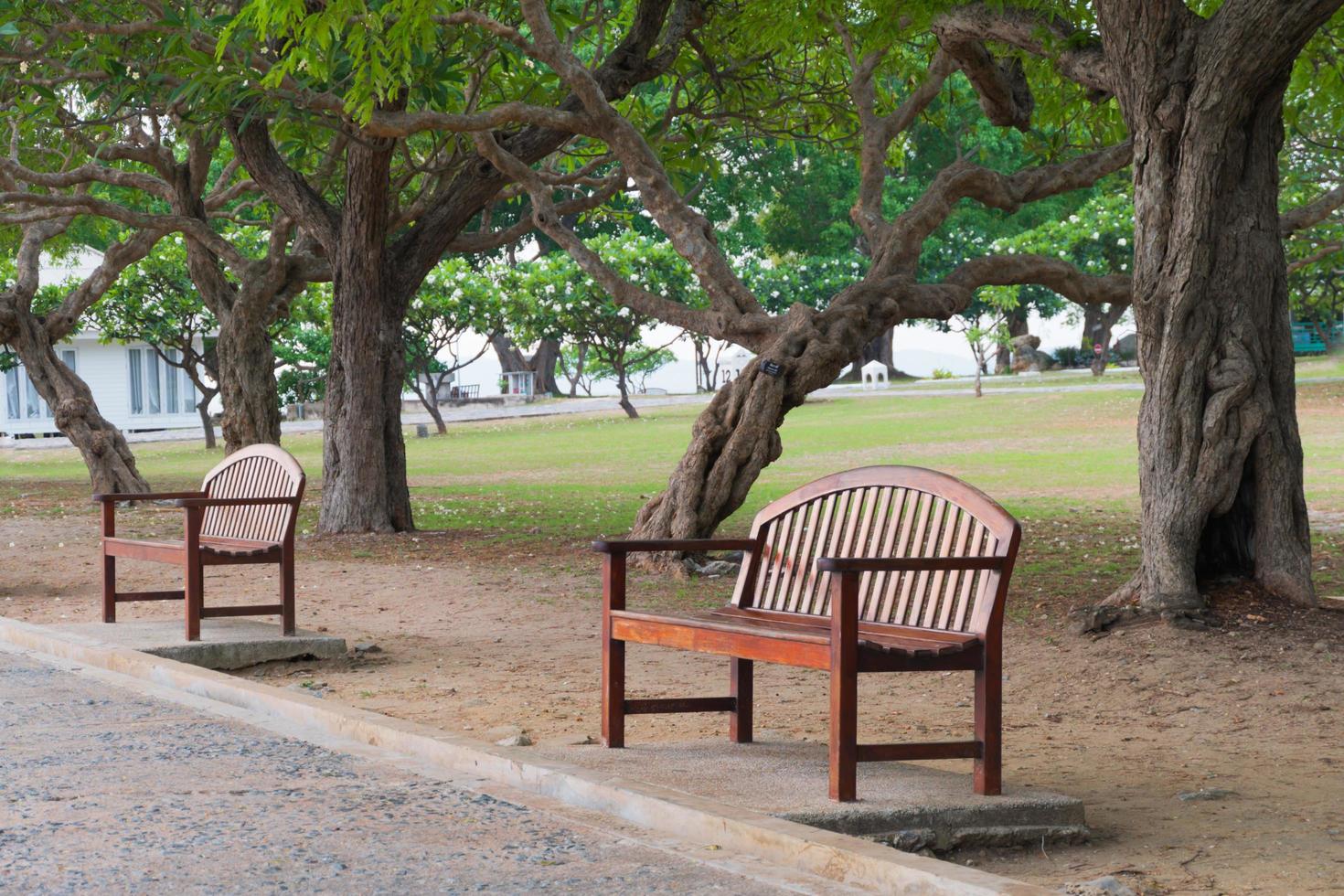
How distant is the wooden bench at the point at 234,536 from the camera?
8.78 metres

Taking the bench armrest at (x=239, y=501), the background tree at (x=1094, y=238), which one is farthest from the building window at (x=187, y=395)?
the bench armrest at (x=239, y=501)

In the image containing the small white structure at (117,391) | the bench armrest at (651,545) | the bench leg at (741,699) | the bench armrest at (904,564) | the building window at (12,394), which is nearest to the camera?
the bench armrest at (904,564)

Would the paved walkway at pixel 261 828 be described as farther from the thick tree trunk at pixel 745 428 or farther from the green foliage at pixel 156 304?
the green foliage at pixel 156 304

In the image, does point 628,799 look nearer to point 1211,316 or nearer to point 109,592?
point 109,592

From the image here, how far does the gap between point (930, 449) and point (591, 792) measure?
2411 cm

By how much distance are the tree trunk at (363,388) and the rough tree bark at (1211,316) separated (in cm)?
905

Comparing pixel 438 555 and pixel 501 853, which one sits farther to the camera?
pixel 438 555

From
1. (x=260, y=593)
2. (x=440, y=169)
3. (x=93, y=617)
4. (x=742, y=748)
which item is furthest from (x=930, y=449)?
(x=742, y=748)

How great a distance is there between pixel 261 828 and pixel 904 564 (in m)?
2.24

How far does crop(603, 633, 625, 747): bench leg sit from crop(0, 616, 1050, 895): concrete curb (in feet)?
1.26

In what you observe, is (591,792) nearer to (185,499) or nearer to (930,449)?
(185,499)

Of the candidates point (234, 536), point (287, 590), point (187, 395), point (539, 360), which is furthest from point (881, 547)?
point (539, 360)

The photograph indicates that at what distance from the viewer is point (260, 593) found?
12055 millimetres

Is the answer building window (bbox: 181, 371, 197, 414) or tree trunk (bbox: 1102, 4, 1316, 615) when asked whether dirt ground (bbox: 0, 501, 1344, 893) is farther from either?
building window (bbox: 181, 371, 197, 414)
